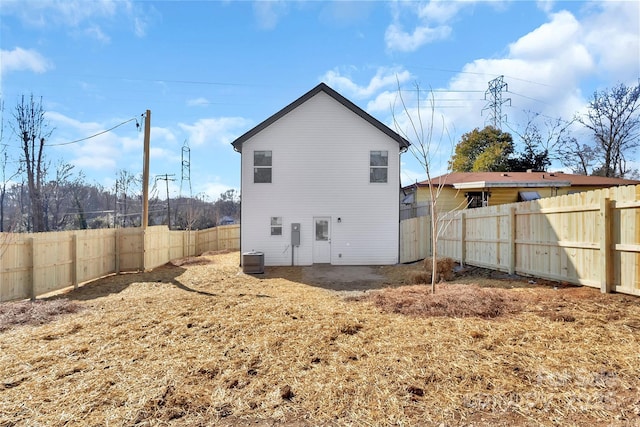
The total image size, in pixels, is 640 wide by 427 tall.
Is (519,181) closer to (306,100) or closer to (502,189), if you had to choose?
(502,189)

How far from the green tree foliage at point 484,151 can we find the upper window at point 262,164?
56.2ft

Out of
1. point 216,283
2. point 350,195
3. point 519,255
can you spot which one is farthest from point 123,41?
point 519,255

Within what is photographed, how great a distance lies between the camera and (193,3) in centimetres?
1000

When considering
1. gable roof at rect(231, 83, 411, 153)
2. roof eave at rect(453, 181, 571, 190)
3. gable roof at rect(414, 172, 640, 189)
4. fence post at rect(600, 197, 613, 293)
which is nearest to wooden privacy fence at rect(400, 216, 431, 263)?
gable roof at rect(231, 83, 411, 153)

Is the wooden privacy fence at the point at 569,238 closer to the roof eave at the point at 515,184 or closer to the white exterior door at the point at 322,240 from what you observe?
the white exterior door at the point at 322,240

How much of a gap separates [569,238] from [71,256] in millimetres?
13535

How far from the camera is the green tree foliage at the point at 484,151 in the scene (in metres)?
26.2

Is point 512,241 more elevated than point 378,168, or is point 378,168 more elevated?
point 378,168

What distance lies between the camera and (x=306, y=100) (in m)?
14.2

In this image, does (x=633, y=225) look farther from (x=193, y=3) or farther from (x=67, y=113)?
(x=67, y=113)

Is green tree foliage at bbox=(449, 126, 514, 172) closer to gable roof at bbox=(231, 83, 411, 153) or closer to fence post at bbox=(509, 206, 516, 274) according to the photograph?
gable roof at bbox=(231, 83, 411, 153)

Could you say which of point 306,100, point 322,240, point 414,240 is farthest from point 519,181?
point 306,100

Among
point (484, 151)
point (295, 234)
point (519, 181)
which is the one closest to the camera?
point (295, 234)

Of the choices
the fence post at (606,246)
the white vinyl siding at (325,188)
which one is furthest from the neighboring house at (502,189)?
the fence post at (606,246)
